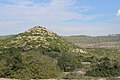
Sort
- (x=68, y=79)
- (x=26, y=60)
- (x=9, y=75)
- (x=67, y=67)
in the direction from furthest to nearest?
(x=67, y=67) < (x=26, y=60) < (x=9, y=75) < (x=68, y=79)

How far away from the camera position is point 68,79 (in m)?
33.8

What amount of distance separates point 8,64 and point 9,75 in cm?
379

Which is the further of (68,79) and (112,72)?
(112,72)

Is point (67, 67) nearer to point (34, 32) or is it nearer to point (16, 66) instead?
point (16, 66)

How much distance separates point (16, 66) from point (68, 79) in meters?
7.49

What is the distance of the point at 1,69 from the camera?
129ft

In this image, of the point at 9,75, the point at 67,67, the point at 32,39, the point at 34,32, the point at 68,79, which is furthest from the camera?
the point at 34,32

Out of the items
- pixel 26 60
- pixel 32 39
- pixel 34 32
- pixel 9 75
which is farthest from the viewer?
pixel 34 32

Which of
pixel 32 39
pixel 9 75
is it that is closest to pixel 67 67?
pixel 9 75

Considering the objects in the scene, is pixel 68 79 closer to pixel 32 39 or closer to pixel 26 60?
pixel 26 60

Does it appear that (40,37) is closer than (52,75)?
No

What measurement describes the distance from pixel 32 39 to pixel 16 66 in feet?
217

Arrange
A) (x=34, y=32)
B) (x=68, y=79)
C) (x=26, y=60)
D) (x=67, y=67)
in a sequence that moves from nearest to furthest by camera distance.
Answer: (x=68, y=79) < (x=26, y=60) < (x=67, y=67) < (x=34, y=32)

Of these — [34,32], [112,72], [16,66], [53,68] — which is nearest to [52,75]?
[53,68]
